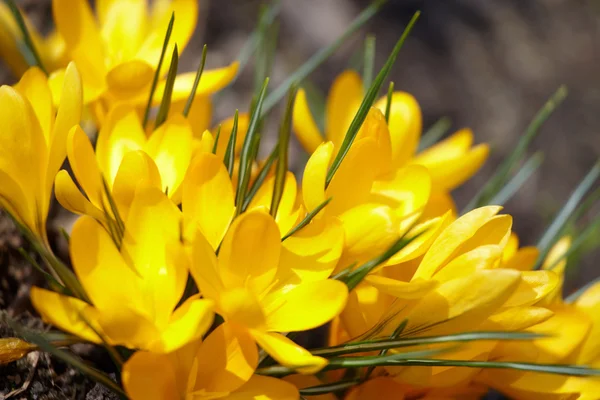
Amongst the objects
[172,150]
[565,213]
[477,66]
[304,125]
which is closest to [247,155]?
[172,150]

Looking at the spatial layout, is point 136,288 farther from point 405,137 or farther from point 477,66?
point 477,66

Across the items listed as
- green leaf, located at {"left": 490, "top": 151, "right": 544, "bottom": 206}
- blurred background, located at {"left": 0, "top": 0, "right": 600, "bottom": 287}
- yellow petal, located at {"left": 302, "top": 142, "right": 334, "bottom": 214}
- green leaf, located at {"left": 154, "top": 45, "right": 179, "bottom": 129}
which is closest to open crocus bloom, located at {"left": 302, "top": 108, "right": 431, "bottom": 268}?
yellow petal, located at {"left": 302, "top": 142, "right": 334, "bottom": 214}

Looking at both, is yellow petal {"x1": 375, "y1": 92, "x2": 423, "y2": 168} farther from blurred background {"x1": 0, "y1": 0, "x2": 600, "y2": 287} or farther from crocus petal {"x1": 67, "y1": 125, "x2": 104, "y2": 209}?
blurred background {"x1": 0, "y1": 0, "x2": 600, "y2": 287}

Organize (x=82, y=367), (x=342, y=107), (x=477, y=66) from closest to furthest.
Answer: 1. (x=82, y=367)
2. (x=342, y=107)
3. (x=477, y=66)

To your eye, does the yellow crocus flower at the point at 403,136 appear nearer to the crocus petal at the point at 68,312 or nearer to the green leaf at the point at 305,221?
the green leaf at the point at 305,221

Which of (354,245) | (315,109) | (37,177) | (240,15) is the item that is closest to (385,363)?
(354,245)

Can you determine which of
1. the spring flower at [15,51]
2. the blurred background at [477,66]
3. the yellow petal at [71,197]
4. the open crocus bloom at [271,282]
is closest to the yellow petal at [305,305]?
the open crocus bloom at [271,282]
